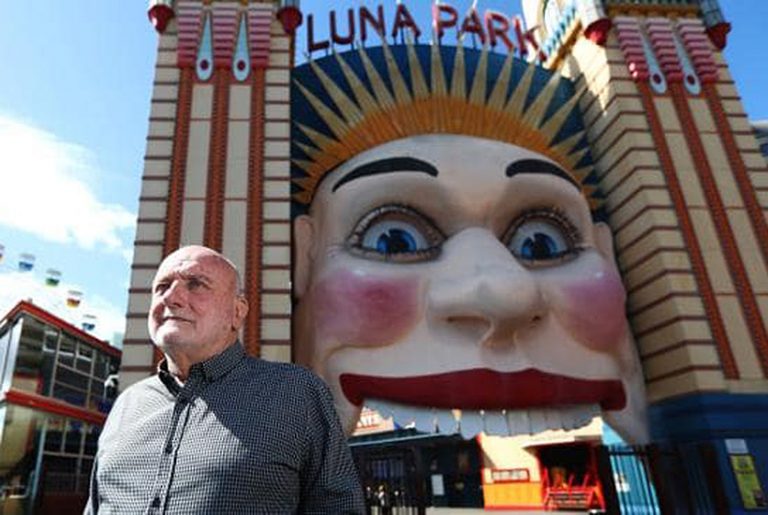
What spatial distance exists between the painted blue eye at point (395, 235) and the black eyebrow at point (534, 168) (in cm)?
113

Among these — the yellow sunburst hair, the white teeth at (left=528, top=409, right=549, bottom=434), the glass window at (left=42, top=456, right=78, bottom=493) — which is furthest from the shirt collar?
the glass window at (left=42, top=456, right=78, bottom=493)

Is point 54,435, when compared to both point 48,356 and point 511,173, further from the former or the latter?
point 511,173

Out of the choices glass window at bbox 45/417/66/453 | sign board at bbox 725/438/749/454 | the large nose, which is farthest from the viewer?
glass window at bbox 45/417/66/453

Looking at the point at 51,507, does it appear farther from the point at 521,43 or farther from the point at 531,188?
the point at 521,43

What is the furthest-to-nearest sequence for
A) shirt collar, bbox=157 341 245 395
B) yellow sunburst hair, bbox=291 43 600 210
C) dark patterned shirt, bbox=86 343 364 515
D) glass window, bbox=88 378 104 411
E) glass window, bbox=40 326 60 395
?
1. glass window, bbox=88 378 104 411
2. glass window, bbox=40 326 60 395
3. yellow sunburst hair, bbox=291 43 600 210
4. shirt collar, bbox=157 341 245 395
5. dark patterned shirt, bbox=86 343 364 515

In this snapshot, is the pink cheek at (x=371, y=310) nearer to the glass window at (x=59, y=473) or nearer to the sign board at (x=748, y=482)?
the sign board at (x=748, y=482)

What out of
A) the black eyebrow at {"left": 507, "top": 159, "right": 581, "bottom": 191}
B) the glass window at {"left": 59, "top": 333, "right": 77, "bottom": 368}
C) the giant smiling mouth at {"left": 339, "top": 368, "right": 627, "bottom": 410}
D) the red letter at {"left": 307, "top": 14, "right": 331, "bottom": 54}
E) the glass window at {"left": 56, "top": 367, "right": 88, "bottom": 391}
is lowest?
the giant smiling mouth at {"left": 339, "top": 368, "right": 627, "bottom": 410}

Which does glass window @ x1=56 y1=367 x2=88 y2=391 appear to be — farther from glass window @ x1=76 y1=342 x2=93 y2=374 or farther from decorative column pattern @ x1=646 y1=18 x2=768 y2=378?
decorative column pattern @ x1=646 y1=18 x2=768 y2=378

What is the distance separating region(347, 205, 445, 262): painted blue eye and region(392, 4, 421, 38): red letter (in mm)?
4109

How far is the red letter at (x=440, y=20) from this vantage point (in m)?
9.37

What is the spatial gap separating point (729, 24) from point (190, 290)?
31.4 feet

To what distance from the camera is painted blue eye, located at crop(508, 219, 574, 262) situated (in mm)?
6332

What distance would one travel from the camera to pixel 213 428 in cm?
133

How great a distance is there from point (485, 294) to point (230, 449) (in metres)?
4.31
